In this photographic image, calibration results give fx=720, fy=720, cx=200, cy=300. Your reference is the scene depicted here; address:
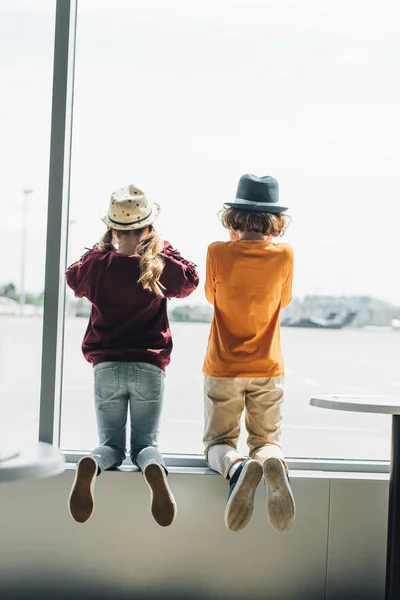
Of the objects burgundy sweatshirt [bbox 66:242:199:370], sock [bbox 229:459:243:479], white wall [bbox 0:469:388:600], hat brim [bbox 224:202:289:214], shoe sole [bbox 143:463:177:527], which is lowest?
white wall [bbox 0:469:388:600]

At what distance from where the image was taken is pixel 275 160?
2.82m

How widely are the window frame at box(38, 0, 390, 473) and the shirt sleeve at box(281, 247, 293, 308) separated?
1.99 feet

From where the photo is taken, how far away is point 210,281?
2.67m

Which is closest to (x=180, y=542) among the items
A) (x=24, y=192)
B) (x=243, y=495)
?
(x=243, y=495)

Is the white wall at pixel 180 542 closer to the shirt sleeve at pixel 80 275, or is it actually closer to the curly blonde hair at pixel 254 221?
the shirt sleeve at pixel 80 275

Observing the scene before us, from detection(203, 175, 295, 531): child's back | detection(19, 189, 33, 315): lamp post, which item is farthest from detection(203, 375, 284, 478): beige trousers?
detection(19, 189, 33, 315): lamp post

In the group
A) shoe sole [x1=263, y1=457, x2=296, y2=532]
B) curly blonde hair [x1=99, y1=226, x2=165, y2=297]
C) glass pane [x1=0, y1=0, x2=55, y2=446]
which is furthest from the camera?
glass pane [x1=0, y1=0, x2=55, y2=446]

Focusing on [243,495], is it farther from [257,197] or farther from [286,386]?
[257,197]

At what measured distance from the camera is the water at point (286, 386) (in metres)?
A: 2.77

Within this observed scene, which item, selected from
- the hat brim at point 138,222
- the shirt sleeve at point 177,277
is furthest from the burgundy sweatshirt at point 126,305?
the hat brim at point 138,222

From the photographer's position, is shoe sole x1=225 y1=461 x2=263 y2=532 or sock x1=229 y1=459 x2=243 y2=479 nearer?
shoe sole x1=225 y1=461 x2=263 y2=532

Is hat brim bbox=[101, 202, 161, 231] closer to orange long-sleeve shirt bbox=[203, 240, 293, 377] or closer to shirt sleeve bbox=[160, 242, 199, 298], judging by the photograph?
shirt sleeve bbox=[160, 242, 199, 298]

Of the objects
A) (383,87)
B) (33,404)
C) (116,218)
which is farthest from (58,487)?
(383,87)

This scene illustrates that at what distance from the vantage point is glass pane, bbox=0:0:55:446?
2748 millimetres
